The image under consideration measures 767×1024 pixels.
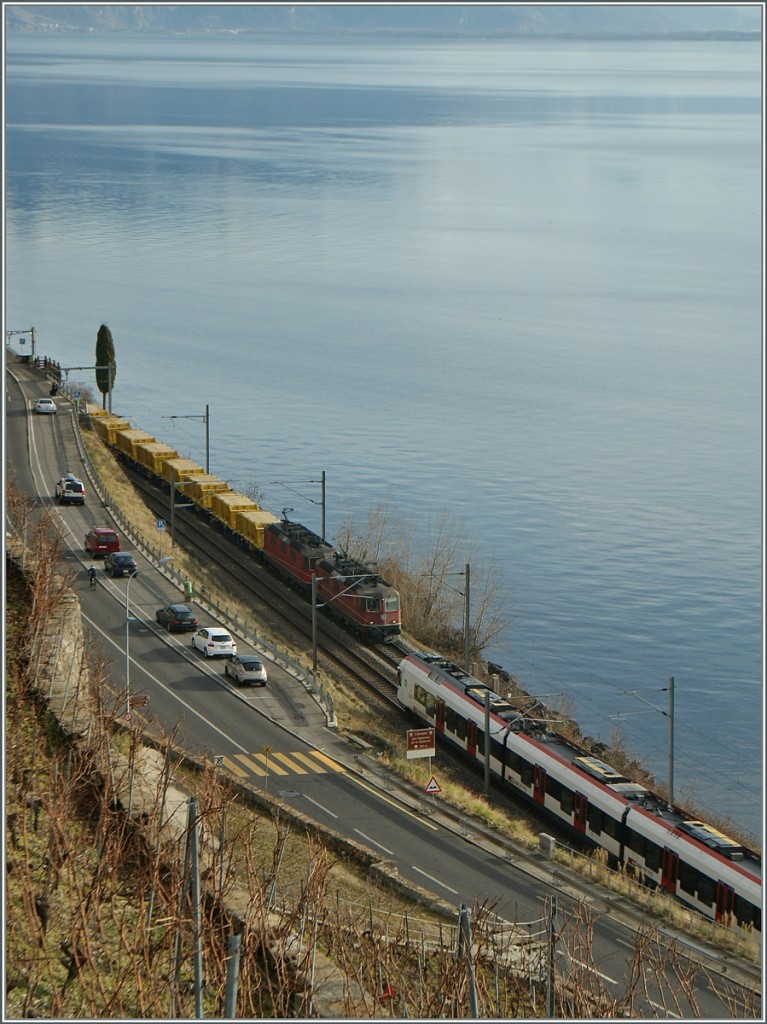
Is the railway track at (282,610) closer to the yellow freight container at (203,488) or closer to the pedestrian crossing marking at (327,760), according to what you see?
the yellow freight container at (203,488)

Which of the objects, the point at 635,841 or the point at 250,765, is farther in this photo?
the point at 250,765

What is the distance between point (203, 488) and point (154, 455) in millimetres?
7024

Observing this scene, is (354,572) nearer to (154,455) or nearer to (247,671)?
(247,671)

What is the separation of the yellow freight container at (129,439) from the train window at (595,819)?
48129 mm

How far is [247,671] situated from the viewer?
44594 millimetres

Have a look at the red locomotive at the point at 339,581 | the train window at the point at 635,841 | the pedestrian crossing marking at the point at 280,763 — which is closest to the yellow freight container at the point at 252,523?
the red locomotive at the point at 339,581

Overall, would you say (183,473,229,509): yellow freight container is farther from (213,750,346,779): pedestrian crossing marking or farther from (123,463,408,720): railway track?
(213,750,346,779): pedestrian crossing marking

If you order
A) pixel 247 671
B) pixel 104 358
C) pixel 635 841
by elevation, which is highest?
pixel 104 358

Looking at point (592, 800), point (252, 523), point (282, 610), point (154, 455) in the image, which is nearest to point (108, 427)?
point (154, 455)

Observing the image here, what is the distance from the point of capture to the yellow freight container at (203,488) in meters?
70.4

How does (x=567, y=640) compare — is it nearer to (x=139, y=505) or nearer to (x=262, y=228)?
(x=139, y=505)

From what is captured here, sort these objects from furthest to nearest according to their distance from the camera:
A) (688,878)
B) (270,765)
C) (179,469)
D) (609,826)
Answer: (179,469) → (270,765) → (609,826) → (688,878)

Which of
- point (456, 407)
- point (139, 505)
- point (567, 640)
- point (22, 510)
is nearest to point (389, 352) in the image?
point (456, 407)

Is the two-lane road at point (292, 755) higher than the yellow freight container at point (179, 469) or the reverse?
the reverse
